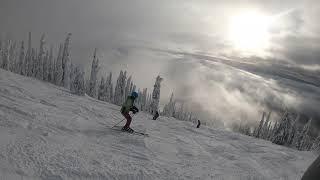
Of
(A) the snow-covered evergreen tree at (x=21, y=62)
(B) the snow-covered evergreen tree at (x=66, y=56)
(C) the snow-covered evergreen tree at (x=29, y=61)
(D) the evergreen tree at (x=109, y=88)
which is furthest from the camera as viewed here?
(A) the snow-covered evergreen tree at (x=21, y=62)

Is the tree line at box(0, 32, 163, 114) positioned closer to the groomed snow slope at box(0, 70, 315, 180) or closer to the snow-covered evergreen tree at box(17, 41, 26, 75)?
the snow-covered evergreen tree at box(17, 41, 26, 75)

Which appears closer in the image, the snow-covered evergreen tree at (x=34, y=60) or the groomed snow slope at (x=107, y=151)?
the groomed snow slope at (x=107, y=151)

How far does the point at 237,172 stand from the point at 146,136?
17.6 feet

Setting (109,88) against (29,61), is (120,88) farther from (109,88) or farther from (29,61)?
(29,61)

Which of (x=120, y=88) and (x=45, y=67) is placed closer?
(x=120, y=88)

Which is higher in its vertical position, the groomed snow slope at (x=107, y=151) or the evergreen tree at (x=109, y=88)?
the groomed snow slope at (x=107, y=151)

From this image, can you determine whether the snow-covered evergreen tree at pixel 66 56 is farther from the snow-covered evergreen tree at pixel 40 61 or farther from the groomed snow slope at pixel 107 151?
the groomed snow slope at pixel 107 151

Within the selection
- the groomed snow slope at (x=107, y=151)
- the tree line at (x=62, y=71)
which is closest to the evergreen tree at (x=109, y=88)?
the tree line at (x=62, y=71)

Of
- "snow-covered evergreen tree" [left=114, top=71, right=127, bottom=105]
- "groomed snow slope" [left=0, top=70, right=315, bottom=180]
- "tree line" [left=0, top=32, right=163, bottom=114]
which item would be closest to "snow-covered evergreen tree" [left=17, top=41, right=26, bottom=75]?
"tree line" [left=0, top=32, right=163, bottom=114]

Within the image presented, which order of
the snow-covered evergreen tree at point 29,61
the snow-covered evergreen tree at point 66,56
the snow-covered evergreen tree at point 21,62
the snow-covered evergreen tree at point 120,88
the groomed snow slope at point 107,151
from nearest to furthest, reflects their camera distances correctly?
1. the groomed snow slope at point 107,151
2. the snow-covered evergreen tree at point 66,56
3. the snow-covered evergreen tree at point 120,88
4. the snow-covered evergreen tree at point 29,61
5. the snow-covered evergreen tree at point 21,62

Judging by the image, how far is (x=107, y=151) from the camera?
1230 cm

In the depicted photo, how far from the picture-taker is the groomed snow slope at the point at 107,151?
32.4 feet

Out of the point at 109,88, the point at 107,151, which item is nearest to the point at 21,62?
the point at 109,88

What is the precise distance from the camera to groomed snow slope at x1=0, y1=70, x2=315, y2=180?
32.4 feet
